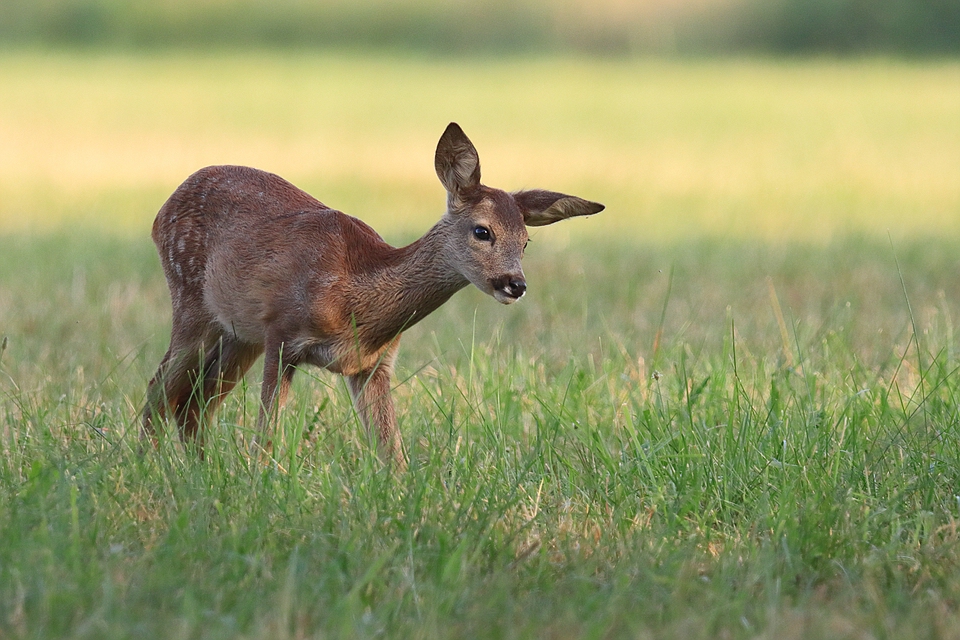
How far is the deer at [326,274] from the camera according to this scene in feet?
14.7

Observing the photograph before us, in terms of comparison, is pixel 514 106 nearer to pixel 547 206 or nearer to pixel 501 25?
pixel 501 25

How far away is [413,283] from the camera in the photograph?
4648 millimetres

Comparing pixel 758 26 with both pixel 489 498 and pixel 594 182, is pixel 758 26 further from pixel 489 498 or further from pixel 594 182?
pixel 489 498

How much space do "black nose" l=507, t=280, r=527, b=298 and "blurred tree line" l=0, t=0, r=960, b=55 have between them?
2993 cm

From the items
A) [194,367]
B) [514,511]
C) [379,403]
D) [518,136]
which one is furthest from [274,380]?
[518,136]

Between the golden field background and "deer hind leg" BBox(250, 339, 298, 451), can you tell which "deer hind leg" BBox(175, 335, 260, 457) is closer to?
"deer hind leg" BBox(250, 339, 298, 451)

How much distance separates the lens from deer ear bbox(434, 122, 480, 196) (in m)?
4.46

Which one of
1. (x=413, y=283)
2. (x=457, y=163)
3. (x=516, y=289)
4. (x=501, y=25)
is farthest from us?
(x=501, y=25)

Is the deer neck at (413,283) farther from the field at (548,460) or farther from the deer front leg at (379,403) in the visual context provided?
the field at (548,460)

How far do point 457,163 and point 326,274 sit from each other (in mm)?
562

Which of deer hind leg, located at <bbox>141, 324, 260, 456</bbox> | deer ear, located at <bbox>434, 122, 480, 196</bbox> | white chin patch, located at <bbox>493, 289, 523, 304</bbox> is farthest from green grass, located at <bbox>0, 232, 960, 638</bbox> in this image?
deer ear, located at <bbox>434, 122, 480, 196</bbox>

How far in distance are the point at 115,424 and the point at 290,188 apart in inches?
41.4

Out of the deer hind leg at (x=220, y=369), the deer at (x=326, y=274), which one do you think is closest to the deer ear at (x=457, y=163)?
the deer at (x=326, y=274)

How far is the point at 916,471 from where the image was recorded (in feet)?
14.3
